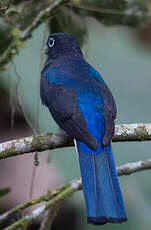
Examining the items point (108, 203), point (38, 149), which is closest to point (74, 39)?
point (38, 149)

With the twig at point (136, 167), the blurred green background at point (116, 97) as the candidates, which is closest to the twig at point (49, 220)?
the blurred green background at point (116, 97)

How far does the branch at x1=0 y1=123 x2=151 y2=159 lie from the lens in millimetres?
3469

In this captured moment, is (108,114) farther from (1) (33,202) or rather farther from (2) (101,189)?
(1) (33,202)

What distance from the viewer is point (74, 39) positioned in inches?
185

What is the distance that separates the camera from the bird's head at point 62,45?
15.2 ft

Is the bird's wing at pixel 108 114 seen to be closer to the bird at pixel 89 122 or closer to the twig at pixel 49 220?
the bird at pixel 89 122

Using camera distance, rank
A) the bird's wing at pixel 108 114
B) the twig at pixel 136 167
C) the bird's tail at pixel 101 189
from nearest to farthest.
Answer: the bird's tail at pixel 101 189 → the bird's wing at pixel 108 114 → the twig at pixel 136 167

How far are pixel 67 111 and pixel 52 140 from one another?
0.28 meters

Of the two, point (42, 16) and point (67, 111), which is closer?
point (67, 111)

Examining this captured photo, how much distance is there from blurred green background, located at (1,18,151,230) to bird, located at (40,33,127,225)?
25 centimetres

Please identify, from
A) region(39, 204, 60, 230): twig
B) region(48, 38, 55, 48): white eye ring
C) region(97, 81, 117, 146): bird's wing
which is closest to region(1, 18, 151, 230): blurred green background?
region(48, 38, 55, 48): white eye ring

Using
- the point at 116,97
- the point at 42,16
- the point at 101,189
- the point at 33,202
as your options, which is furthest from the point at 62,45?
the point at 101,189

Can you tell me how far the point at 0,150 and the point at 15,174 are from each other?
316 centimetres

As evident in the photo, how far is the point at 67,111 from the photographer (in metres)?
3.82
